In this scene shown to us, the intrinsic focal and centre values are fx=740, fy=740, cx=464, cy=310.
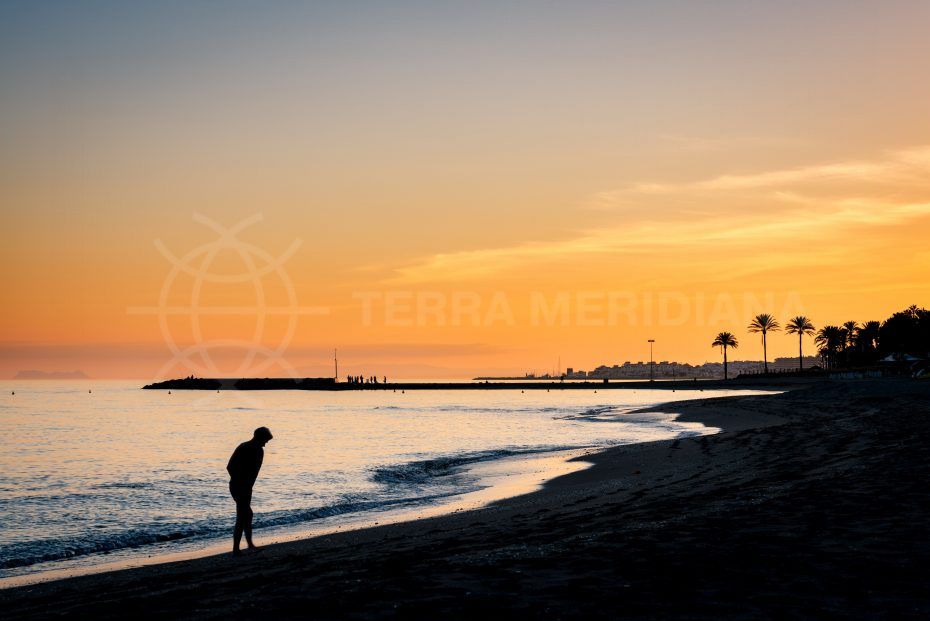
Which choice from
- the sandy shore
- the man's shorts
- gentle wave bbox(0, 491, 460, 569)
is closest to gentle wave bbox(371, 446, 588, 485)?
gentle wave bbox(0, 491, 460, 569)

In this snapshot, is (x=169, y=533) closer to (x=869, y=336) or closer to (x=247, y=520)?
(x=247, y=520)

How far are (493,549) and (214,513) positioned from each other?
13.9m

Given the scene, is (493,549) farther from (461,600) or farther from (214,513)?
(214,513)

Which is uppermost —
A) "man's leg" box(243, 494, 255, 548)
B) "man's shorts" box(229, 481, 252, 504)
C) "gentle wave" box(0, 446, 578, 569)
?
"man's shorts" box(229, 481, 252, 504)

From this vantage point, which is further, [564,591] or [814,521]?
[814,521]

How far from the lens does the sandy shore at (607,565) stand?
7621mm

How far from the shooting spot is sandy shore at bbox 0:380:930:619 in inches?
Result: 300

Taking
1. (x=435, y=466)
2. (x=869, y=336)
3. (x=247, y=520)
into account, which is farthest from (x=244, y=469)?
(x=869, y=336)

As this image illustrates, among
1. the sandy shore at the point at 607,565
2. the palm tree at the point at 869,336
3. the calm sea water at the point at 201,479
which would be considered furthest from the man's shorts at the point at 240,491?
the palm tree at the point at 869,336

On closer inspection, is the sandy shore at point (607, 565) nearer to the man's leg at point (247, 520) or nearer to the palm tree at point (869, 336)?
the man's leg at point (247, 520)

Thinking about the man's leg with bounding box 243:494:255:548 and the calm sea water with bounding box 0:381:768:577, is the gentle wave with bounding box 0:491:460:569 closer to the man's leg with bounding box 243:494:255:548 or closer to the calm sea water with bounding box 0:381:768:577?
the calm sea water with bounding box 0:381:768:577

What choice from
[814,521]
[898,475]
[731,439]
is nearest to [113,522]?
[814,521]

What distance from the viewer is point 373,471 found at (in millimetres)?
32750

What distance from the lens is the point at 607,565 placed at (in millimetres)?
9250
